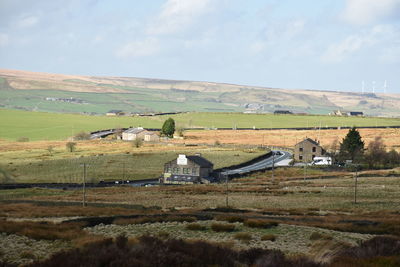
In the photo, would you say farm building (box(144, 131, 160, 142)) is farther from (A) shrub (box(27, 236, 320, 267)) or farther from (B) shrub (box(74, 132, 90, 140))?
(A) shrub (box(27, 236, 320, 267))

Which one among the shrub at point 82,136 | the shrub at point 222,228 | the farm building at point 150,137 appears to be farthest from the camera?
the shrub at point 82,136

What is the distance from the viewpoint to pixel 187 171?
109 metres

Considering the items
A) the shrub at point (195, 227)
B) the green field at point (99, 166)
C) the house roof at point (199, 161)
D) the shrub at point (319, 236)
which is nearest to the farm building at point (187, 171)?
the house roof at point (199, 161)

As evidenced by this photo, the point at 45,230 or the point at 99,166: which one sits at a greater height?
the point at 45,230

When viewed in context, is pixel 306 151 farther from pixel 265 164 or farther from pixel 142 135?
pixel 142 135

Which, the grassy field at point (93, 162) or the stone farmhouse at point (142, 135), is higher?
the stone farmhouse at point (142, 135)

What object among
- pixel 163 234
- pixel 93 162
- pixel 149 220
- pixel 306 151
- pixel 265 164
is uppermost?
pixel 306 151

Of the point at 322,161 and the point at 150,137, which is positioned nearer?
the point at 322,161

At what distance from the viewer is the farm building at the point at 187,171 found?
106 meters

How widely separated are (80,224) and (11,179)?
230 ft

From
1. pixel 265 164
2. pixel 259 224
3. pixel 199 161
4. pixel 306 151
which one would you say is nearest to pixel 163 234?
pixel 259 224

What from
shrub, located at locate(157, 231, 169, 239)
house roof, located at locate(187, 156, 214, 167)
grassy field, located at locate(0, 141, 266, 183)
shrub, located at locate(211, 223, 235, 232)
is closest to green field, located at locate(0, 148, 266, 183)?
grassy field, located at locate(0, 141, 266, 183)

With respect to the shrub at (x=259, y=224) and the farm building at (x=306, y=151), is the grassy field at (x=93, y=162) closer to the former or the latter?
the farm building at (x=306, y=151)

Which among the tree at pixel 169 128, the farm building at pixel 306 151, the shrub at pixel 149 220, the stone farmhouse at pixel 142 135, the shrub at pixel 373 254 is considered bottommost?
the shrub at pixel 149 220
